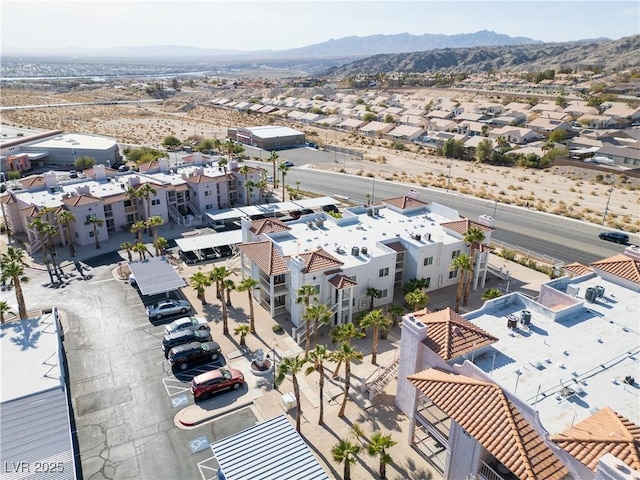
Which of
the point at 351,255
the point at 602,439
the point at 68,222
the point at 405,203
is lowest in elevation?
the point at 68,222

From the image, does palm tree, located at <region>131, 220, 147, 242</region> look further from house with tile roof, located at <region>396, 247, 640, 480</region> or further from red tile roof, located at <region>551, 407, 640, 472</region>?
red tile roof, located at <region>551, 407, 640, 472</region>

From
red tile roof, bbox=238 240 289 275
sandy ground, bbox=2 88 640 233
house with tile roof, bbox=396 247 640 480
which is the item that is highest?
house with tile roof, bbox=396 247 640 480

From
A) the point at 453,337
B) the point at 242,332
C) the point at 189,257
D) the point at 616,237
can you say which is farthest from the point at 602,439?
the point at 616,237

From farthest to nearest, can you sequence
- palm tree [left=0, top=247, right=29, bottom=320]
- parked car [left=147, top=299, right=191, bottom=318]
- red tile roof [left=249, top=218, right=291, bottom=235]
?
red tile roof [left=249, top=218, right=291, bottom=235]
parked car [left=147, top=299, right=191, bottom=318]
palm tree [left=0, top=247, right=29, bottom=320]

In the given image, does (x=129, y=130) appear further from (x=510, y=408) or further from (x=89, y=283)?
(x=510, y=408)

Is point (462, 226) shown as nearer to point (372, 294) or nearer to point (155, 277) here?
point (372, 294)

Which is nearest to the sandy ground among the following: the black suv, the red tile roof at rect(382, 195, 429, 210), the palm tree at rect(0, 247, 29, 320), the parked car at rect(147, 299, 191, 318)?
the red tile roof at rect(382, 195, 429, 210)

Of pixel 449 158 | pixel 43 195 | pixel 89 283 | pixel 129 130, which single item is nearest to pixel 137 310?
pixel 89 283

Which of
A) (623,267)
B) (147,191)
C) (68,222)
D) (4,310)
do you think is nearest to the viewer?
(623,267)
